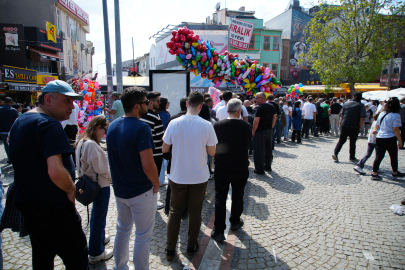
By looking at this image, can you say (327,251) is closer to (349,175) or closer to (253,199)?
(253,199)

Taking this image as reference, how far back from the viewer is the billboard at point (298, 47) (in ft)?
110

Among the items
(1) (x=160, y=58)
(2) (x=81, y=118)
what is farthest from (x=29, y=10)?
(2) (x=81, y=118)

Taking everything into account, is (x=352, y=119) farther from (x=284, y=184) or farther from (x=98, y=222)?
(x=98, y=222)

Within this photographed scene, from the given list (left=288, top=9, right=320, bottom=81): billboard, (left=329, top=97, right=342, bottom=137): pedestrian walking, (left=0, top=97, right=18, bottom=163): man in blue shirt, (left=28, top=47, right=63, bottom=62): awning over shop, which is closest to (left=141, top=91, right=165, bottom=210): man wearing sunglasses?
(left=0, top=97, right=18, bottom=163): man in blue shirt

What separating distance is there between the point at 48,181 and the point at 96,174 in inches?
35.2

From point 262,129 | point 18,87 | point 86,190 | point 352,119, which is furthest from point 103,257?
point 18,87

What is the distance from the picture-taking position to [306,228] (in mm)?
3559

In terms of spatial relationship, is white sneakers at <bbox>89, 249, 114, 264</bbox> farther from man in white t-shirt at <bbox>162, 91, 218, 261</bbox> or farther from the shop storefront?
the shop storefront

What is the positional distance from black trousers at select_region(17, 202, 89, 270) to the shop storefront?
15643 mm

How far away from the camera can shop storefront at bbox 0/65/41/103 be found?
46.9ft

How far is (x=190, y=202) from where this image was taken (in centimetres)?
279

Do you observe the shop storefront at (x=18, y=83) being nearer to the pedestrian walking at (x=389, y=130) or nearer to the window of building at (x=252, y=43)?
the pedestrian walking at (x=389, y=130)

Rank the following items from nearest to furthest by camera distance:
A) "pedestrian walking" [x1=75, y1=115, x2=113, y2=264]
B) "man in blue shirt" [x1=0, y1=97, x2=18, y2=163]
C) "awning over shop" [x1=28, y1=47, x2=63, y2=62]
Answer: "pedestrian walking" [x1=75, y1=115, x2=113, y2=264]
"man in blue shirt" [x1=0, y1=97, x2=18, y2=163]
"awning over shop" [x1=28, y1=47, x2=63, y2=62]

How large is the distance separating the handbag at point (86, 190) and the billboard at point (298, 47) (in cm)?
3537
